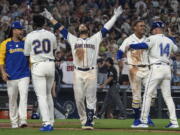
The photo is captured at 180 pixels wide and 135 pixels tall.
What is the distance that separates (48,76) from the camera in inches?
582

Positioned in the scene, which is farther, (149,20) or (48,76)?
(149,20)

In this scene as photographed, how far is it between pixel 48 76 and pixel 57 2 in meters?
14.6

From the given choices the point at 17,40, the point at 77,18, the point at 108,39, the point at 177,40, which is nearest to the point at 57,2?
the point at 77,18

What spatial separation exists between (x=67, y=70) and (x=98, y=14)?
572 centimetres

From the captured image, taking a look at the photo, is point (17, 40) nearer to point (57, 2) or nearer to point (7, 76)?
point (7, 76)

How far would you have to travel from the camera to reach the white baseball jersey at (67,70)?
76.6ft

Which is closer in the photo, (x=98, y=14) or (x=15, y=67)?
(x=15, y=67)

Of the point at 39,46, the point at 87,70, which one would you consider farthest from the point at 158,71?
the point at 39,46

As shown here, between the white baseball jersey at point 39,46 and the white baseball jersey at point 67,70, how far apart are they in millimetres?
8469

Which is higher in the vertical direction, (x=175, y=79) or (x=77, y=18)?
(x=77, y=18)

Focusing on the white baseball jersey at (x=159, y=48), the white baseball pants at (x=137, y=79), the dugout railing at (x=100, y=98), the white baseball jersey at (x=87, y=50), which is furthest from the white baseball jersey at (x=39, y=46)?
the dugout railing at (x=100, y=98)

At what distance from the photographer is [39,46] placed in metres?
14.8

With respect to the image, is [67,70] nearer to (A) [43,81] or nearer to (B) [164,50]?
(B) [164,50]

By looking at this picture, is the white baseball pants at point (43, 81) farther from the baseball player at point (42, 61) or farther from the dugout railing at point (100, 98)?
the dugout railing at point (100, 98)
